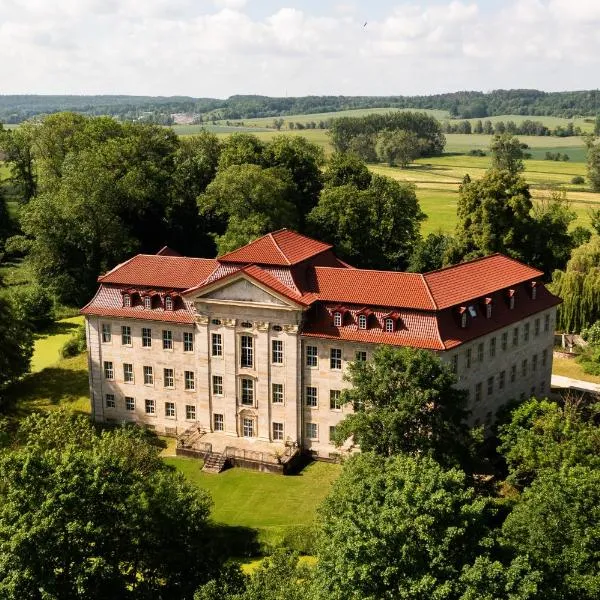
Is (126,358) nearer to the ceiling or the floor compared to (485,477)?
nearer to the ceiling

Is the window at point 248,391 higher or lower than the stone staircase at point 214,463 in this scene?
higher

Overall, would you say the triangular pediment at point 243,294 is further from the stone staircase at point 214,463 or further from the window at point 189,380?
the stone staircase at point 214,463

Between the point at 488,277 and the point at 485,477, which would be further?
the point at 488,277

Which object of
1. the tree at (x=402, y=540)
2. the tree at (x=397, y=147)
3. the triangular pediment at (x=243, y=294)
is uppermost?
the tree at (x=397, y=147)

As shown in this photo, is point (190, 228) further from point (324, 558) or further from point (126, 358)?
point (324, 558)

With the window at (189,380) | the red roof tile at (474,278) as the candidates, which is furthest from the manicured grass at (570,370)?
the window at (189,380)

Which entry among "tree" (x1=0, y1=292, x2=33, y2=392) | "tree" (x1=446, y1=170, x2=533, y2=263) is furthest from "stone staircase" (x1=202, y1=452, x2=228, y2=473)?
"tree" (x1=446, y1=170, x2=533, y2=263)

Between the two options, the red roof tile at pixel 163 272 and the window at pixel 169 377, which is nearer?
the red roof tile at pixel 163 272

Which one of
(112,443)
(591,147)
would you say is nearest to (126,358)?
(112,443)
